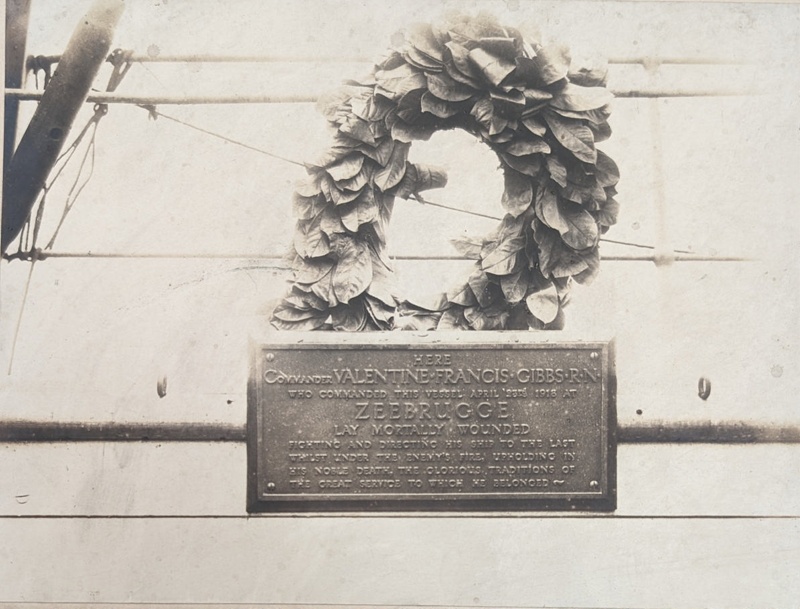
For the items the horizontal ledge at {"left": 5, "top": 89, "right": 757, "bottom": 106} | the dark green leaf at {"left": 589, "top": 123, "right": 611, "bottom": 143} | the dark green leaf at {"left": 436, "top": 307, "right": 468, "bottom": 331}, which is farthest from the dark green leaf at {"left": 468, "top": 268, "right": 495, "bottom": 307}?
the horizontal ledge at {"left": 5, "top": 89, "right": 757, "bottom": 106}

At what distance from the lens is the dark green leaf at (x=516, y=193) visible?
3449mm

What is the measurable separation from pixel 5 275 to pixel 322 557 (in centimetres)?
207

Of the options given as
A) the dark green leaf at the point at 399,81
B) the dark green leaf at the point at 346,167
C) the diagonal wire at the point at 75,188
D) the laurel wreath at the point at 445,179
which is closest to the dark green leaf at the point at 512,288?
the laurel wreath at the point at 445,179

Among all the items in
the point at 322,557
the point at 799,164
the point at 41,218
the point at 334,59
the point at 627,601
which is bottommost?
the point at 627,601

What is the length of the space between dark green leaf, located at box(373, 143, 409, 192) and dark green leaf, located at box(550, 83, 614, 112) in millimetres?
756

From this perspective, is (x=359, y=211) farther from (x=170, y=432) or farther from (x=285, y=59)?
(x=170, y=432)

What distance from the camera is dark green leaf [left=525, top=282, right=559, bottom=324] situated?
345 cm

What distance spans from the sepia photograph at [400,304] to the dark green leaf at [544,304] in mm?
13

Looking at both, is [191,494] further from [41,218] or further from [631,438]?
[631,438]

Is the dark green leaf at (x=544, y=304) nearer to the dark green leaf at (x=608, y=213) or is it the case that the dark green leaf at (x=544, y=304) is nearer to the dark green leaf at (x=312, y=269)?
the dark green leaf at (x=608, y=213)

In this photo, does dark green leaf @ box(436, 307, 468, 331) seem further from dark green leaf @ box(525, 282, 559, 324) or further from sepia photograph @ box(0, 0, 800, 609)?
dark green leaf @ box(525, 282, 559, 324)

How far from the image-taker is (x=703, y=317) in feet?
11.6

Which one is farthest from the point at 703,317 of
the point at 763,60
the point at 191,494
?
the point at 191,494

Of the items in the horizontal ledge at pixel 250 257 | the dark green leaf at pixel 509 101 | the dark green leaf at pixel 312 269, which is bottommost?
the dark green leaf at pixel 312 269
